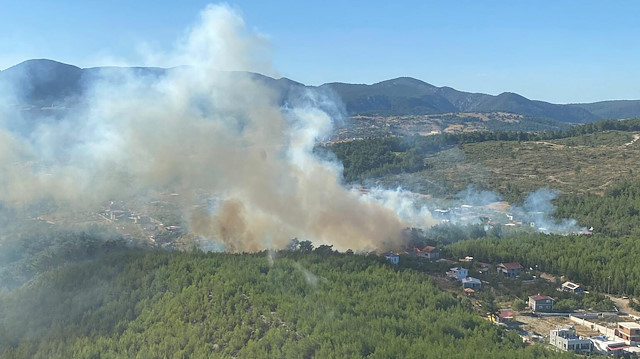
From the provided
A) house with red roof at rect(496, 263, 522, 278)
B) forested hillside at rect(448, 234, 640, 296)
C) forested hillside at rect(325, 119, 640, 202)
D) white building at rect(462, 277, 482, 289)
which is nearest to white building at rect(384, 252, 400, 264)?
white building at rect(462, 277, 482, 289)

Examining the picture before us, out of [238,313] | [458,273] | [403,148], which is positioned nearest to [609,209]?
[458,273]

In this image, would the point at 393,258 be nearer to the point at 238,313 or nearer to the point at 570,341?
the point at 570,341

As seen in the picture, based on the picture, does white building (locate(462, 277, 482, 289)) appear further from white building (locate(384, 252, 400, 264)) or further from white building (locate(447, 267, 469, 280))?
white building (locate(384, 252, 400, 264))

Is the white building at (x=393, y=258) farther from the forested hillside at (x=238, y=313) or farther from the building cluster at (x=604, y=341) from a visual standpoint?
the building cluster at (x=604, y=341)

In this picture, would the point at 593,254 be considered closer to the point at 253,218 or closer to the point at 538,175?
the point at 253,218

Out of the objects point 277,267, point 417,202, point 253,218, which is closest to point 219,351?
point 277,267

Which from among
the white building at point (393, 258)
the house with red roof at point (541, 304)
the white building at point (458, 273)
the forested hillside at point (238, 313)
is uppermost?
the forested hillside at point (238, 313)

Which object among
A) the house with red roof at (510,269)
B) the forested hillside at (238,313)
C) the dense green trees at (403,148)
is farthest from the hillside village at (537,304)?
the dense green trees at (403,148)

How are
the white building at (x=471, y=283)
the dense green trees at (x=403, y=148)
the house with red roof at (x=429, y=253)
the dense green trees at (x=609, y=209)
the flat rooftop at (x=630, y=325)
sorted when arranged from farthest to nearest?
the dense green trees at (x=403, y=148) < the dense green trees at (x=609, y=209) < the house with red roof at (x=429, y=253) < the white building at (x=471, y=283) < the flat rooftop at (x=630, y=325)
